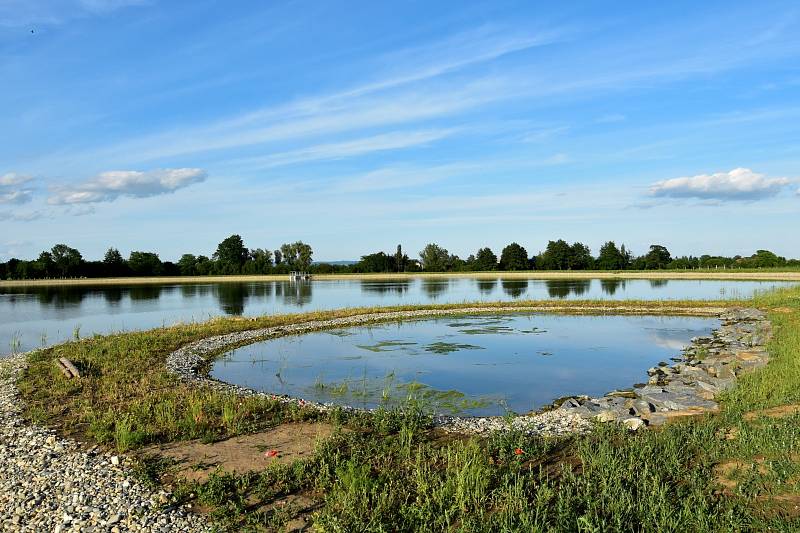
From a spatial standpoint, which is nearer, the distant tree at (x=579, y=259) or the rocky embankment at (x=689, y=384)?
the rocky embankment at (x=689, y=384)

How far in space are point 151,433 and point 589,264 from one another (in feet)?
400

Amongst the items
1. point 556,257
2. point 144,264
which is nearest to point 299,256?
point 144,264

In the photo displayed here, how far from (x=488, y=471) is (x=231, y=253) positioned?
439 feet

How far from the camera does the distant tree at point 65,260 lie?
112 meters

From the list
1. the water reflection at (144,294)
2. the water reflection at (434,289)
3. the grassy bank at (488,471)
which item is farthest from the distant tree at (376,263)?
the grassy bank at (488,471)

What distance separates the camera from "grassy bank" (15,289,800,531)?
673 centimetres

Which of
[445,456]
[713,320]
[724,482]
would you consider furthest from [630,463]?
[713,320]

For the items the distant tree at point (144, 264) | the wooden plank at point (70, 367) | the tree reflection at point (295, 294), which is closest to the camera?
the wooden plank at point (70, 367)

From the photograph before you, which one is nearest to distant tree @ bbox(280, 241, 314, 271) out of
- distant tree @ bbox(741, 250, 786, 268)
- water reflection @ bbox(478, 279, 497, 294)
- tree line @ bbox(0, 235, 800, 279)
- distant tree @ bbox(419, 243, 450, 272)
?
tree line @ bbox(0, 235, 800, 279)

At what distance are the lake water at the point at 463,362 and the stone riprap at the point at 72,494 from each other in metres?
6.48

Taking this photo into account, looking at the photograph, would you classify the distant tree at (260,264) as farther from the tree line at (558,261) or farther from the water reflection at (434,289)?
the water reflection at (434,289)

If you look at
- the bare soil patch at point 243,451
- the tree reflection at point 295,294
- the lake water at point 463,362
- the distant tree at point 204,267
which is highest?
the distant tree at point 204,267

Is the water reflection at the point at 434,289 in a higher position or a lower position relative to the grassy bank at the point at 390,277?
lower

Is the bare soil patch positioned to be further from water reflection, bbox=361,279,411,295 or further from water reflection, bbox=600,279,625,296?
water reflection, bbox=361,279,411,295
